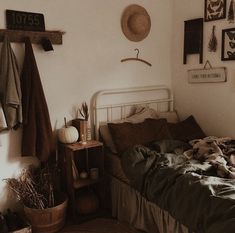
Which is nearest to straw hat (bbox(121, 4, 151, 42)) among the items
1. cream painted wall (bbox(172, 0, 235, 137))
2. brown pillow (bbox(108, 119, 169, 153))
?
cream painted wall (bbox(172, 0, 235, 137))

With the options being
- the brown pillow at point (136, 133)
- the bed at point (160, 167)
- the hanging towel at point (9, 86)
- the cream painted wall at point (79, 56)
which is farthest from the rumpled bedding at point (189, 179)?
the hanging towel at point (9, 86)

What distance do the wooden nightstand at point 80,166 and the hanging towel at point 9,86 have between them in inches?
20.9

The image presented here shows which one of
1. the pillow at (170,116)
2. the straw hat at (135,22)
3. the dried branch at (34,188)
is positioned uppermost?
the straw hat at (135,22)

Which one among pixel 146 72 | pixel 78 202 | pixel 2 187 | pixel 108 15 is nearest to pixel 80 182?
pixel 78 202

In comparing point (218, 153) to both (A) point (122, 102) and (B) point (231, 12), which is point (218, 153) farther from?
(B) point (231, 12)

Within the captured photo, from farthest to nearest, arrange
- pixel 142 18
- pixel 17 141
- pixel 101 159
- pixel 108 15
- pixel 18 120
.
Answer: pixel 142 18
pixel 108 15
pixel 101 159
pixel 17 141
pixel 18 120

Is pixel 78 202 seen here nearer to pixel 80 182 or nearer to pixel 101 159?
pixel 80 182

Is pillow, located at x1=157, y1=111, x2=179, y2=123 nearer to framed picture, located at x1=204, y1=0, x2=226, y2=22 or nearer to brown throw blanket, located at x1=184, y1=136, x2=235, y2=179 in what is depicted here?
brown throw blanket, located at x1=184, y1=136, x2=235, y2=179

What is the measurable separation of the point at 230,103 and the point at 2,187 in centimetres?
229

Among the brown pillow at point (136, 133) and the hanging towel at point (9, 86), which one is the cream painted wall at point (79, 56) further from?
the brown pillow at point (136, 133)

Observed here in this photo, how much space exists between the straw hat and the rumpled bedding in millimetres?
1199

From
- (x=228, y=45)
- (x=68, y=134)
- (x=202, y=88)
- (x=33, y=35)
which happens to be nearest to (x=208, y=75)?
(x=202, y=88)

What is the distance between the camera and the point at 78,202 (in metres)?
2.63

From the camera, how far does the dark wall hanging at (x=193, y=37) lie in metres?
3.02
